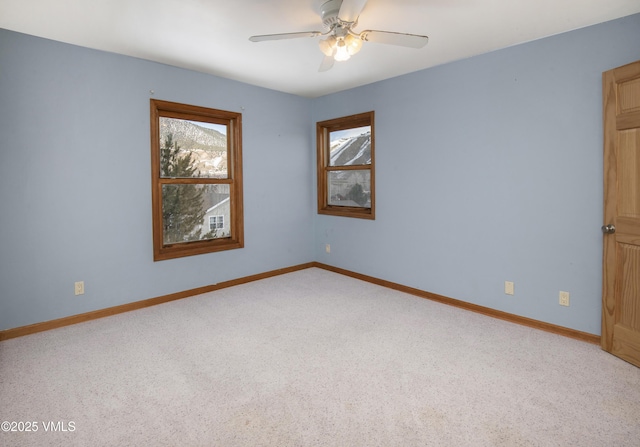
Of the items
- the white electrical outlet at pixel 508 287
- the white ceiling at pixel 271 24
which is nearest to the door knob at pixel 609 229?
the white electrical outlet at pixel 508 287

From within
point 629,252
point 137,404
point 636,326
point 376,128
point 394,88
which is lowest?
point 137,404

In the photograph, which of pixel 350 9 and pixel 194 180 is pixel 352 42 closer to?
pixel 350 9

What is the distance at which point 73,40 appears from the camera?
117 inches

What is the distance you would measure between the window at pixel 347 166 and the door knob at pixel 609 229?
7.57ft

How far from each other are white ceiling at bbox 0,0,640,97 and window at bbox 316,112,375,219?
1158 mm

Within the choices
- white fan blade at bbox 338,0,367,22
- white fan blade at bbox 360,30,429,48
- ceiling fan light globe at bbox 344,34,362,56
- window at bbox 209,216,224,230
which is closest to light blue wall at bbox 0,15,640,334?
window at bbox 209,216,224,230

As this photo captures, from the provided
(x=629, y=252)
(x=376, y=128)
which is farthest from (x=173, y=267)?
(x=629, y=252)

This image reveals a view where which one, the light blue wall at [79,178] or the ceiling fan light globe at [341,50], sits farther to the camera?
the light blue wall at [79,178]

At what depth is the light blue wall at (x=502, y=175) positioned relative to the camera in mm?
2709

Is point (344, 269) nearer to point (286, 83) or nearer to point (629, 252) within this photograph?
point (286, 83)

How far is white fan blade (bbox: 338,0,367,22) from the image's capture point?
191cm

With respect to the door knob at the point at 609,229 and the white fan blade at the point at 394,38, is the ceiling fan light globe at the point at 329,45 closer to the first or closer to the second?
the white fan blade at the point at 394,38

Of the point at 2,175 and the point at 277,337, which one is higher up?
the point at 2,175

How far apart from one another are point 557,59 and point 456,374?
2560 millimetres
